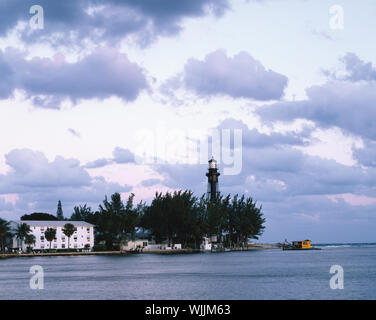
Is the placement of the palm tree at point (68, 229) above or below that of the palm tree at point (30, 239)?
above

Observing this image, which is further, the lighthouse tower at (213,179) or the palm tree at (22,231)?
the lighthouse tower at (213,179)

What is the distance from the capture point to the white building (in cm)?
15400

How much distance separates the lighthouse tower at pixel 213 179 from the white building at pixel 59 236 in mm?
39354

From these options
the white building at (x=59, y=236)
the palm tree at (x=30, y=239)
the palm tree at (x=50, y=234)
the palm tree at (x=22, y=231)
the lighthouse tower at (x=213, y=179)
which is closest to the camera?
the palm tree at (x=22, y=231)

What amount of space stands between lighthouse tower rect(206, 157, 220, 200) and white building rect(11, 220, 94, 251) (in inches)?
1549

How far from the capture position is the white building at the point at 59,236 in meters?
154

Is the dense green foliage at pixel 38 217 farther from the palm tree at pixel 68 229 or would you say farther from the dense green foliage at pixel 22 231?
the dense green foliage at pixel 22 231

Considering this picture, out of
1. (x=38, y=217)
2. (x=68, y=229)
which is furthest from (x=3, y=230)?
(x=38, y=217)

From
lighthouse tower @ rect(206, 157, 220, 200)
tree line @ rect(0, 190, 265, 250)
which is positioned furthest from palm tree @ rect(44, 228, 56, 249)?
lighthouse tower @ rect(206, 157, 220, 200)

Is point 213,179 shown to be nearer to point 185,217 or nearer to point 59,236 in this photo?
point 185,217

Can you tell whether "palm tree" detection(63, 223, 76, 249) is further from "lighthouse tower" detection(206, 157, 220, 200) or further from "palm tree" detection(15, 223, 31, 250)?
"lighthouse tower" detection(206, 157, 220, 200)

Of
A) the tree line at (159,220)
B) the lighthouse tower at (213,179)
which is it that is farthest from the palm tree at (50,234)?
the lighthouse tower at (213,179)
